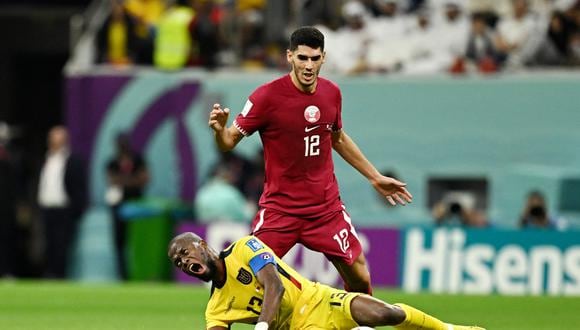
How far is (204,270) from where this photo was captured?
926 cm

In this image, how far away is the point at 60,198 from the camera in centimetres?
2166

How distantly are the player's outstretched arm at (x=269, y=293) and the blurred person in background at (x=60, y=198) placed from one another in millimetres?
12410

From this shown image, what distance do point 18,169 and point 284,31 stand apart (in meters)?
4.88

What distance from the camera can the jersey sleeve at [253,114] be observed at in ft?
33.6

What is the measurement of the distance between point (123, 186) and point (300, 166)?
1169 cm

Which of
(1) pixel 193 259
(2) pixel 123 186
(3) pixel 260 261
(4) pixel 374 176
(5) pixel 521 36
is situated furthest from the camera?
(2) pixel 123 186

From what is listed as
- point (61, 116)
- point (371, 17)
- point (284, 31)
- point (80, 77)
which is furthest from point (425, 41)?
point (61, 116)

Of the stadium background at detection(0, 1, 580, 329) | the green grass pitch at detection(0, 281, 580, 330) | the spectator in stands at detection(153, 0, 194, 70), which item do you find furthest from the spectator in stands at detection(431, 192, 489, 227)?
the spectator in stands at detection(153, 0, 194, 70)

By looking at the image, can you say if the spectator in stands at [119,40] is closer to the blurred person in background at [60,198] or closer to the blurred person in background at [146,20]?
the blurred person in background at [146,20]

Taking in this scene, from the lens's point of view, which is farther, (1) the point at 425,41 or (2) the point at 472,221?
(1) the point at 425,41

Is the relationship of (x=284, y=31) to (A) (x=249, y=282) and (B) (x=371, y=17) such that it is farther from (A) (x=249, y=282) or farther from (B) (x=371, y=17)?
(A) (x=249, y=282)

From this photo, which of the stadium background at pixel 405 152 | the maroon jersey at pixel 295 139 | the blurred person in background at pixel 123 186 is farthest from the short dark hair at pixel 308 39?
the blurred person in background at pixel 123 186

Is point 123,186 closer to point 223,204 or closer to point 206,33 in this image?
point 223,204

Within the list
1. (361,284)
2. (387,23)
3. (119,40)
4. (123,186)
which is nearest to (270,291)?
(361,284)
